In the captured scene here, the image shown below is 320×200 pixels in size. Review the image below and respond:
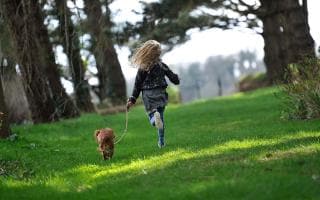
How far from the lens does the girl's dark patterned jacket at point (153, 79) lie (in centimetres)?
1153

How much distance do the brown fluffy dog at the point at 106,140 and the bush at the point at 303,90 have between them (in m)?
5.70

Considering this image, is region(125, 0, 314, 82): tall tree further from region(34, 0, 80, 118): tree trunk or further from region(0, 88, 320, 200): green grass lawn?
region(0, 88, 320, 200): green grass lawn

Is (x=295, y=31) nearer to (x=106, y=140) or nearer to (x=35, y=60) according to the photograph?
(x=35, y=60)

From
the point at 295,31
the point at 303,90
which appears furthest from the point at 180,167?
the point at 295,31

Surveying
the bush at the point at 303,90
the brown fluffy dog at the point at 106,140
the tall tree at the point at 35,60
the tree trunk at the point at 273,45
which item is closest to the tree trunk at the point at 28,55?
the tall tree at the point at 35,60

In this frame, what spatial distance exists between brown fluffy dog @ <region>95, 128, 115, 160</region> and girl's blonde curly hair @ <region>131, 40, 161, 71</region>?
1478 millimetres

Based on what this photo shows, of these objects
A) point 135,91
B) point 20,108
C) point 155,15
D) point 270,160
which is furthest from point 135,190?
point 20,108

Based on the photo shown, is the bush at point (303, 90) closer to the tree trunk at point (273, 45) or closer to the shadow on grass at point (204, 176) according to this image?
the shadow on grass at point (204, 176)

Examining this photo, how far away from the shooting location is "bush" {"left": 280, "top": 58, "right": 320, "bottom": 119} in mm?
14703

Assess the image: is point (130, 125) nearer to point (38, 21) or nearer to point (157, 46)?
point (38, 21)

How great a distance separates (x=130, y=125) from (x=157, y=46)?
922cm

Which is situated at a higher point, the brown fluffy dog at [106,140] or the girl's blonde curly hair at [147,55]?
the girl's blonde curly hair at [147,55]

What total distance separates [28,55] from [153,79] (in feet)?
21.4

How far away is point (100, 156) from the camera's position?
471 inches
